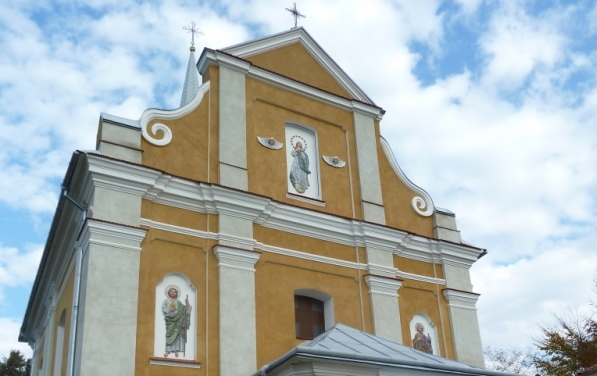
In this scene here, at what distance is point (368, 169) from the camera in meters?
15.7

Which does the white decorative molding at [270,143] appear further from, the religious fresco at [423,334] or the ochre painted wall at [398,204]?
the religious fresco at [423,334]

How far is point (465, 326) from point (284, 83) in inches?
258

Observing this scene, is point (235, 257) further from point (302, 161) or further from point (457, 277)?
point (457, 277)

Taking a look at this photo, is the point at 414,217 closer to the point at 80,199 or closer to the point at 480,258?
the point at 480,258

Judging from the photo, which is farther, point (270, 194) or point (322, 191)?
point (322, 191)

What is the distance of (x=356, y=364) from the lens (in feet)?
31.8

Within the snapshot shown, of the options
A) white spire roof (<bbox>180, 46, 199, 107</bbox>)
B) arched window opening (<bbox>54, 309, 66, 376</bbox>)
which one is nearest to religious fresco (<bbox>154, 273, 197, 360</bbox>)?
arched window opening (<bbox>54, 309, 66, 376</bbox>)

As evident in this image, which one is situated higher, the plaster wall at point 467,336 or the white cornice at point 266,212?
the white cornice at point 266,212

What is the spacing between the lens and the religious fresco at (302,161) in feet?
47.8

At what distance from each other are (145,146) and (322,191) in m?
3.91

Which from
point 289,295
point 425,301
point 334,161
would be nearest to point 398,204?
point 334,161

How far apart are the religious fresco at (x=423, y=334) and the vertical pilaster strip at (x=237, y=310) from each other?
12.7 feet

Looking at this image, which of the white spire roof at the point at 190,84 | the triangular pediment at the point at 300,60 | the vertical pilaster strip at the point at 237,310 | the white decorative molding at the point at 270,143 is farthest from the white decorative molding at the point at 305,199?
the white spire roof at the point at 190,84

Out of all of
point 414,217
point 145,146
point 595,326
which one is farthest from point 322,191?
point 595,326
